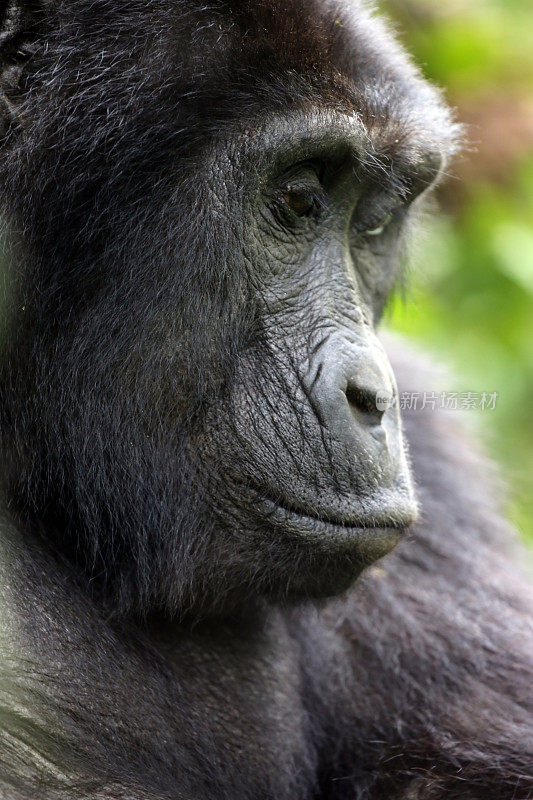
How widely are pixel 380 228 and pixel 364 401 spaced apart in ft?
2.62

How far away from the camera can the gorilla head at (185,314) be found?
2643 mm

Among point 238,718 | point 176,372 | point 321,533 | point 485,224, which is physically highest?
point 176,372

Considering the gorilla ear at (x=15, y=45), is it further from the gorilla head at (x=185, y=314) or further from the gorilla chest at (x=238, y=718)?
the gorilla chest at (x=238, y=718)

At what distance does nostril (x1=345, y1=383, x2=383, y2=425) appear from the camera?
9.17 ft

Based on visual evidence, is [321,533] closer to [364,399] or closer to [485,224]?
[364,399]

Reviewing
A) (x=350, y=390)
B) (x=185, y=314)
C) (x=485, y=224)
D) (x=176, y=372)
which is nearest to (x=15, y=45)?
(x=185, y=314)

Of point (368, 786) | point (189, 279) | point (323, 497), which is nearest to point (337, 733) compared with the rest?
point (368, 786)

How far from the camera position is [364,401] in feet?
9.21

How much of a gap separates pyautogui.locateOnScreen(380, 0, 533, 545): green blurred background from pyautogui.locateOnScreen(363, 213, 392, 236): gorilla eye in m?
2.65

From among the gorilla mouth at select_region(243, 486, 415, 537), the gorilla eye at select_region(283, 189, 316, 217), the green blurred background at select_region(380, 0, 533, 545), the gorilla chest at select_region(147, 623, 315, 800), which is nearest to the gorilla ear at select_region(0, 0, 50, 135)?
the gorilla eye at select_region(283, 189, 316, 217)

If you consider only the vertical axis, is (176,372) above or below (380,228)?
below

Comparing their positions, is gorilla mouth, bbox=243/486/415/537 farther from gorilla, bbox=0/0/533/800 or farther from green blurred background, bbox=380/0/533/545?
green blurred background, bbox=380/0/533/545

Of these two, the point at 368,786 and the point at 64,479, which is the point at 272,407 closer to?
the point at 64,479

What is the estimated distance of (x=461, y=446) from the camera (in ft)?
14.8
